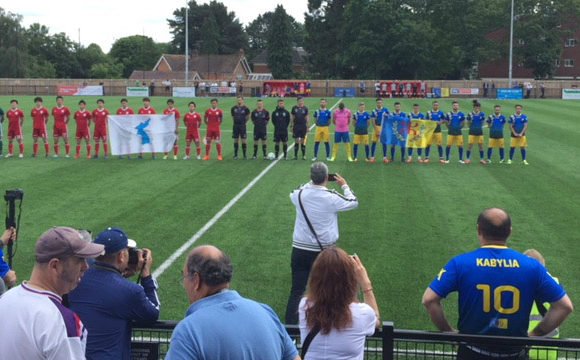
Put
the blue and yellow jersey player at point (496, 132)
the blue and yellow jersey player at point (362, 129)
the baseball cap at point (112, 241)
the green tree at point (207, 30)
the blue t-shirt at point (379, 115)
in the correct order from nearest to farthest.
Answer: the baseball cap at point (112, 241)
the blue and yellow jersey player at point (496, 132)
the blue and yellow jersey player at point (362, 129)
the blue t-shirt at point (379, 115)
the green tree at point (207, 30)

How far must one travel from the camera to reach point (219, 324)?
3.51 m

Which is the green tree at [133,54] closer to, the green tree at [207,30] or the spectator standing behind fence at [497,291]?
the green tree at [207,30]

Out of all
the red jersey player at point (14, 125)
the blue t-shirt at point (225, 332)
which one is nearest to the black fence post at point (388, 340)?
the blue t-shirt at point (225, 332)

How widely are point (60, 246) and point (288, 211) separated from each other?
1145 centimetres

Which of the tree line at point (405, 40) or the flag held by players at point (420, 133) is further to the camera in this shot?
the tree line at point (405, 40)

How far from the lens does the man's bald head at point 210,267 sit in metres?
3.72

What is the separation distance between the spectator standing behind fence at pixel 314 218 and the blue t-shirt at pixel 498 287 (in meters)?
3.29

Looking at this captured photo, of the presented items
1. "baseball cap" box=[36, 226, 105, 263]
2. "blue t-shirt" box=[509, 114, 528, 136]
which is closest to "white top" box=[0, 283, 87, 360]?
"baseball cap" box=[36, 226, 105, 263]

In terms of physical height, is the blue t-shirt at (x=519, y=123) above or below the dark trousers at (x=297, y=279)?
above

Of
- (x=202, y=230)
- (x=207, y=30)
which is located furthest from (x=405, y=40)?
(x=202, y=230)

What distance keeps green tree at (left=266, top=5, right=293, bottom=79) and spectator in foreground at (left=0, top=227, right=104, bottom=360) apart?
10194 cm

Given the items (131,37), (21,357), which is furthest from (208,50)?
(21,357)

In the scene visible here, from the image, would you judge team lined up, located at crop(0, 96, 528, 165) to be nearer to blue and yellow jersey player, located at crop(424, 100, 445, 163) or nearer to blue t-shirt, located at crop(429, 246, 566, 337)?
blue and yellow jersey player, located at crop(424, 100, 445, 163)

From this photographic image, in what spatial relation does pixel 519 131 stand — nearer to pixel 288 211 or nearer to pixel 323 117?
pixel 323 117
